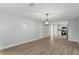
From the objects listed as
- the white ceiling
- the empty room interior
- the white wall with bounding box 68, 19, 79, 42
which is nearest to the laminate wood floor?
the empty room interior

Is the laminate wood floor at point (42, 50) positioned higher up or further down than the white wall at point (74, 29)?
further down

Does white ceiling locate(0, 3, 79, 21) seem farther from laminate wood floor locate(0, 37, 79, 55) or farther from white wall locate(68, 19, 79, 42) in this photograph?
laminate wood floor locate(0, 37, 79, 55)

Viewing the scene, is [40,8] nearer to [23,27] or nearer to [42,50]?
[42,50]

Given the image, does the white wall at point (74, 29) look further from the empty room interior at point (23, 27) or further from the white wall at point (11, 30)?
the white wall at point (11, 30)

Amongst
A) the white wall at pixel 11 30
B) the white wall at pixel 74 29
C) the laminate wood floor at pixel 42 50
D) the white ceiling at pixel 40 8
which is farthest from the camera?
the white wall at pixel 74 29

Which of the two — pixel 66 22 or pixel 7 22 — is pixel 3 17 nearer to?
pixel 7 22

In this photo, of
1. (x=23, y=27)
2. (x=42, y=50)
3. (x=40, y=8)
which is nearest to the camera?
(x=40, y=8)

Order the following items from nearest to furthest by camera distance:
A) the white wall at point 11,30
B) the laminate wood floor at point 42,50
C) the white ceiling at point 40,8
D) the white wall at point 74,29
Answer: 1. the white ceiling at point 40,8
2. the laminate wood floor at point 42,50
3. the white wall at point 11,30
4. the white wall at point 74,29

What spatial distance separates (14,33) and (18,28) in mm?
413

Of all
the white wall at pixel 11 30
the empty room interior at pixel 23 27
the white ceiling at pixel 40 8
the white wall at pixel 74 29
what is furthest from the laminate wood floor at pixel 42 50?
the white ceiling at pixel 40 8

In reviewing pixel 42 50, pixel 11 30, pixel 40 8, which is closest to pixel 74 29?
pixel 42 50

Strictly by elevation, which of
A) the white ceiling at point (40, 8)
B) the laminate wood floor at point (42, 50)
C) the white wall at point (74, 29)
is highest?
the white ceiling at point (40, 8)

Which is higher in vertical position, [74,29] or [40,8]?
[40,8]

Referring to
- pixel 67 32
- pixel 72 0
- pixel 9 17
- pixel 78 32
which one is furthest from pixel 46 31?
pixel 72 0
